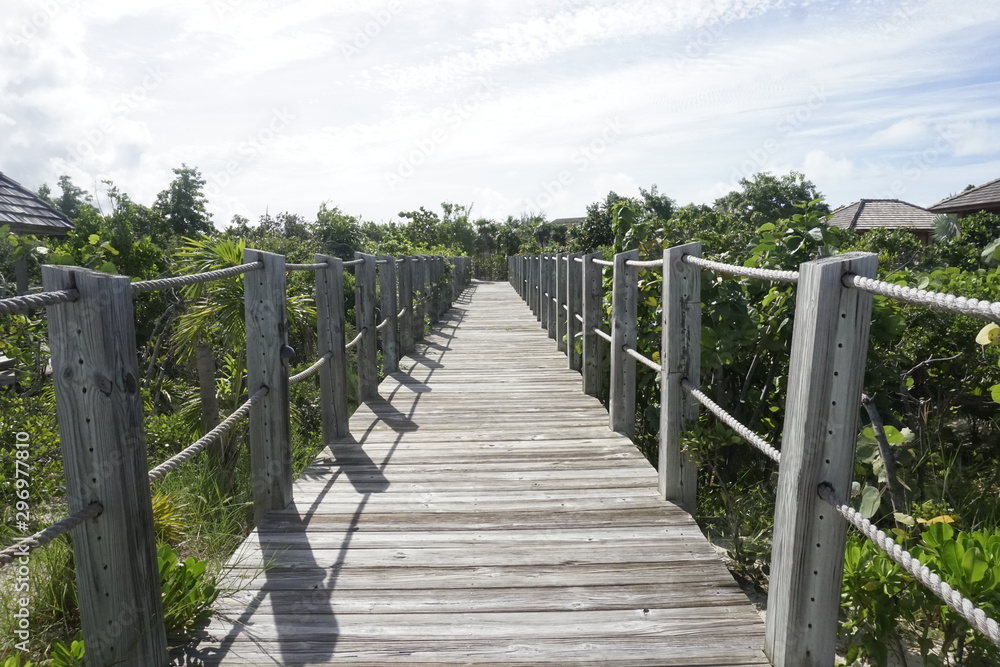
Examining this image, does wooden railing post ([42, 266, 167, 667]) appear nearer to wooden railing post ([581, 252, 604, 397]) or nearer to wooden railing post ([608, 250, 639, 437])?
wooden railing post ([608, 250, 639, 437])

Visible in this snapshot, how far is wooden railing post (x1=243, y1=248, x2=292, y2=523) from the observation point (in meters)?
3.25

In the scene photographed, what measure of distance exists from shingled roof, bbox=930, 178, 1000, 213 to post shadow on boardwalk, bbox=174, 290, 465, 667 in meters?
21.5

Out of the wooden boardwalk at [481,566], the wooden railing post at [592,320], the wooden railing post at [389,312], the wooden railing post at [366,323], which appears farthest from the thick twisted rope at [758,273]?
the wooden railing post at [389,312]

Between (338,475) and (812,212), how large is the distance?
293 centimetres

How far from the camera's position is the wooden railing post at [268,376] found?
3248 mm

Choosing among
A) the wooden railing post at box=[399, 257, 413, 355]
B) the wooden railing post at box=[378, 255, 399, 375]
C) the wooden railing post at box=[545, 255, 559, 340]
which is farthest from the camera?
the wooden railing post at box=[545, 255, 559, 340]

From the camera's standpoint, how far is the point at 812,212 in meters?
3.72

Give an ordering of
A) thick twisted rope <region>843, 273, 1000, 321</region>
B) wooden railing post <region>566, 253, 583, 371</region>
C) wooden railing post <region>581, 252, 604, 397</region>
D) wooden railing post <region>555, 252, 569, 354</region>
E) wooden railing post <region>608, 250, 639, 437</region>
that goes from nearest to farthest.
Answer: thick twisted rope <region>843, 273, 1000, 321</region>
wooden railing post <region>608, 250, 639, 437</region>
wooden railing post <region>581, 252, 604, 397</region>
wooden railing post <region>566, 253, 583, 371</region>
wooden railing post <region>555, 252, 569, 354</region>

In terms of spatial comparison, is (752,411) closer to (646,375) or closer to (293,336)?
(646,375)

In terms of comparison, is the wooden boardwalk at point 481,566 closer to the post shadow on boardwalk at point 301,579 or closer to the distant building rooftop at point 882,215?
the post shadow on boardwalk at point 301,579

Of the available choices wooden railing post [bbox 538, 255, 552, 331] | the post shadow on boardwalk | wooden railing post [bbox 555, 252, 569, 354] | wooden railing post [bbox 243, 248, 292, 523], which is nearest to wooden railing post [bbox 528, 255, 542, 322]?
wooden railing post [bbox 538, 255, 552, 331]

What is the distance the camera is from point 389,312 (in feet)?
23.5

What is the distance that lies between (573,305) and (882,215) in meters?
33.0

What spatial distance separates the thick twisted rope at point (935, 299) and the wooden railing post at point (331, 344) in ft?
10.7
